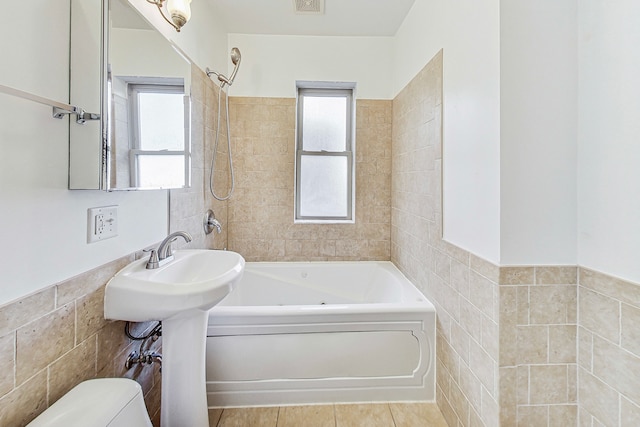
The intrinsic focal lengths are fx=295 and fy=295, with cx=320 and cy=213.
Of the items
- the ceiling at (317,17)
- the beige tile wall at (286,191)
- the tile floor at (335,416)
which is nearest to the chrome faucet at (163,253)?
the tile floor at (335,416)

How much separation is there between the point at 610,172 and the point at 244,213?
2317mm

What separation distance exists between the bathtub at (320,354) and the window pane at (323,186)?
1.22 metres

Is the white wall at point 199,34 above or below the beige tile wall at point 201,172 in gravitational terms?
above

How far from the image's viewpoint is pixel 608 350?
1006mm

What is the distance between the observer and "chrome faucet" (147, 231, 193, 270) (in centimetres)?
133

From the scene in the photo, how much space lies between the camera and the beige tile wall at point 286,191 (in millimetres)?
2592

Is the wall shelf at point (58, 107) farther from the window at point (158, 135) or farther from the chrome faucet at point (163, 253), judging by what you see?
the chrome faucet at point (163, 253)

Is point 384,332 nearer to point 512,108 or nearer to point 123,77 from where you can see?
point 512,108

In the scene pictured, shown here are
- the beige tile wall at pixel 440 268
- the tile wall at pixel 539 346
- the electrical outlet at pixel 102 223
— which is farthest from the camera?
the beige tile wall at pixel 440 268

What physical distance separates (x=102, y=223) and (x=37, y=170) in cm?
30

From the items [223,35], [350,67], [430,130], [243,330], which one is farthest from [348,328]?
[223,35]

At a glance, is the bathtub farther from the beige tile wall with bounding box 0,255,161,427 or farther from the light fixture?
the light fixture

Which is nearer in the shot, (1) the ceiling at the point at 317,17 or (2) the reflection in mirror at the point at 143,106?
(2) the reflection in mirror at the point at 143,106

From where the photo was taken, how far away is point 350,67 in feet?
8.55
